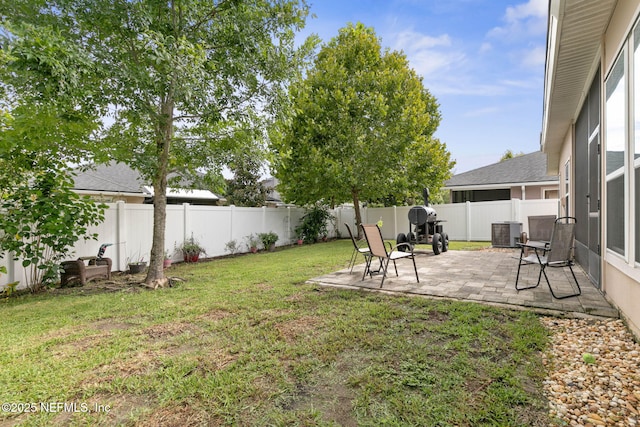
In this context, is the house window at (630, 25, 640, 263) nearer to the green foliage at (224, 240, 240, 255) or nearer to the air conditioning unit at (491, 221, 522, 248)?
the air conditioning unit at (491, 221, 522, 248)

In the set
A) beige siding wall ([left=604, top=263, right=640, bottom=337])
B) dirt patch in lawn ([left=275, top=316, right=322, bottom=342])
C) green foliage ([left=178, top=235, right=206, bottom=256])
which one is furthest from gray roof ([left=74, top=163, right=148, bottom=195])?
beige siding wall ([left=604, top=263, right=640, bottom=337])

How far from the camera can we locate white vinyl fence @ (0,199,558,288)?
6883mm

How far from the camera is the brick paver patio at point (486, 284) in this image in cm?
366

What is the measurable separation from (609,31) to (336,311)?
4.50 metres

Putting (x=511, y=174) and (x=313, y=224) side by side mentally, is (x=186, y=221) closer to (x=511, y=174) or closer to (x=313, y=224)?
(x=313, y=224)

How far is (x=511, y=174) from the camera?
16.2 metres

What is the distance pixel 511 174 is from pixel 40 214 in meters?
18.5

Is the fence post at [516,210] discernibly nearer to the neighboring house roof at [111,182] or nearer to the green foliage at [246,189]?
the green foliage at [246,189]

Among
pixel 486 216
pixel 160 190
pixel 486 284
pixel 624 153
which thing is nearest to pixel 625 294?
pixel 624 153

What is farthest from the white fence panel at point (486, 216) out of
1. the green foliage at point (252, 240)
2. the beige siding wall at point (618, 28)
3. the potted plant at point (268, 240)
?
the beige siding wall at point (618, 28)

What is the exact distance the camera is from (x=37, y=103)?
4.41m

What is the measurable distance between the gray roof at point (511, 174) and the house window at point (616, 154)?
1345 cm

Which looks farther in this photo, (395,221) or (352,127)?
(395,221)

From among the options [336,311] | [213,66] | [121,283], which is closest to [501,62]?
[213,66]
